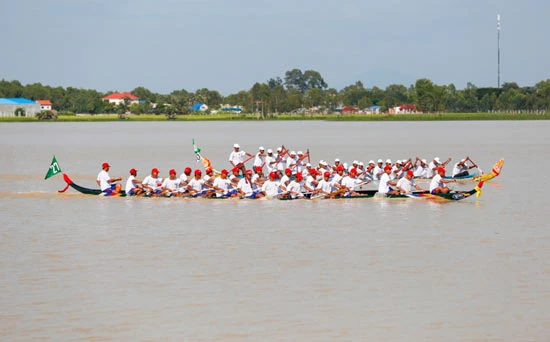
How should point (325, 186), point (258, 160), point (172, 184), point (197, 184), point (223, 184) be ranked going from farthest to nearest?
point (258, 160)
point (172, 184)
point (223, 184)
point (197, 184)
point (325, 186)

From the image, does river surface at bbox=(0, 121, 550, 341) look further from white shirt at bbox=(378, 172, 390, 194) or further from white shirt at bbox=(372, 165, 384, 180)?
white shirt at bbox=(372, 165, 384, 180)

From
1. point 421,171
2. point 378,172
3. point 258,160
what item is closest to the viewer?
point 378,172

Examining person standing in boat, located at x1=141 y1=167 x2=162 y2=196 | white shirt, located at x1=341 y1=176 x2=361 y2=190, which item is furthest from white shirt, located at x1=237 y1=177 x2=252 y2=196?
white shirt, located at x1=341 y1=176 x2=361 y2=190

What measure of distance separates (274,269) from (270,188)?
419 inches

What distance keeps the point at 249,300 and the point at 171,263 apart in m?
3.96

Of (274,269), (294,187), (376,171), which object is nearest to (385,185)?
(294,187)

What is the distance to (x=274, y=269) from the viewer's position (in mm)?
18797

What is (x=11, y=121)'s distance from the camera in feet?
652

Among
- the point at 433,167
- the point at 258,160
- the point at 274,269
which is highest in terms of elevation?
the point at 258,160

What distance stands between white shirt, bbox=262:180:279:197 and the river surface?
0.55m

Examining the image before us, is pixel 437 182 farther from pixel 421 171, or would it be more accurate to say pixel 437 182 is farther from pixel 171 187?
pixel 171 187

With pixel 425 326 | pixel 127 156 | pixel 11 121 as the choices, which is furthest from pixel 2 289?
pixel 11 121

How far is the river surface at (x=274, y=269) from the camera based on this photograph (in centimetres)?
1436

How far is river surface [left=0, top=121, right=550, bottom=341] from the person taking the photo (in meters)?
14.4
